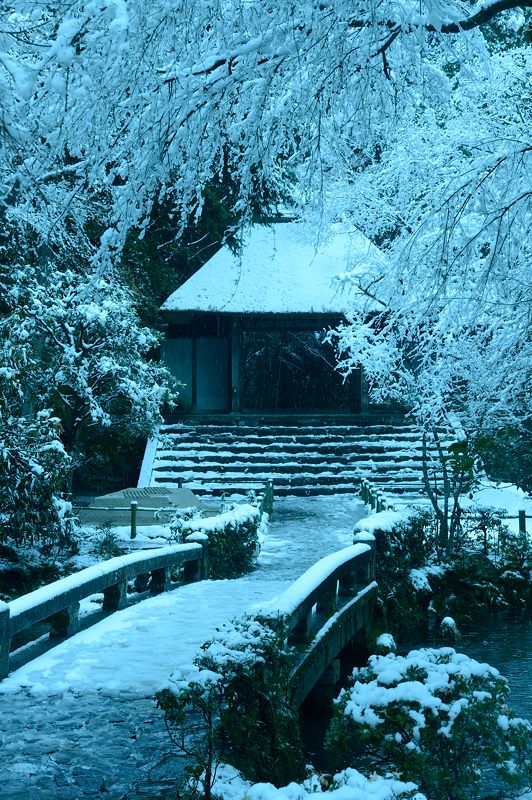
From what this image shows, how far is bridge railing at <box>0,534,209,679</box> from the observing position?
23.8ft

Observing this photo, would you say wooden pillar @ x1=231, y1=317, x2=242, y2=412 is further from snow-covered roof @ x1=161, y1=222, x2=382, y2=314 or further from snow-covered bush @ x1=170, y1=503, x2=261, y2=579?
snow-covered bush @ x1=170, y1=503, x2=261, y2=579

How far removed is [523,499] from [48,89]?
2137 centimetres

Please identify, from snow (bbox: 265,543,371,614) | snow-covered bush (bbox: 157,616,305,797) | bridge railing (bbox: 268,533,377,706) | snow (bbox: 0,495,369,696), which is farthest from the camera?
bridge railing (bbox: 268,533,377,706)

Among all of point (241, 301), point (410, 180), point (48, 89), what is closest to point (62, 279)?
point (410, 180)

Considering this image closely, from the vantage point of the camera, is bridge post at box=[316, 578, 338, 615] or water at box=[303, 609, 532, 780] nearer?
water at box=[303, 609, 532, 780]

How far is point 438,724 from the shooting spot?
504cm

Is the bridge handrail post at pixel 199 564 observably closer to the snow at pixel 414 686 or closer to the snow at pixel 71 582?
the snow at pixel 71 582

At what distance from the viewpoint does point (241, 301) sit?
26672mm

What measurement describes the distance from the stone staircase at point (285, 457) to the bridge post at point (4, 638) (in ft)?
47.5

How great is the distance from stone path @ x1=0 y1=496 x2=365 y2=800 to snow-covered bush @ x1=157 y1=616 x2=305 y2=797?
216mm

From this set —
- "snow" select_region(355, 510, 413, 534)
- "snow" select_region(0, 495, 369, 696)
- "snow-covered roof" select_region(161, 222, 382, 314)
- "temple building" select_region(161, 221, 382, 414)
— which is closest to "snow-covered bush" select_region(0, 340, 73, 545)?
"snow" select_region(0, 495, 369, 696)

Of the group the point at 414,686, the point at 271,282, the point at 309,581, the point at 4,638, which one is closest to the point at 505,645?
the point at 309,581

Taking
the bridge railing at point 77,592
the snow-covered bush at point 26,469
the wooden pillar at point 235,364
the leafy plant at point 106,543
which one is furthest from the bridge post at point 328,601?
the wooden pillar at point 235,364

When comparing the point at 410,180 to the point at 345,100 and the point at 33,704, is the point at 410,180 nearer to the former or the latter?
the point at 345,100
